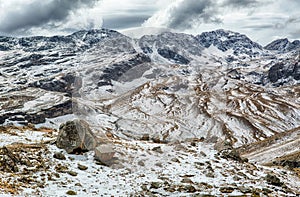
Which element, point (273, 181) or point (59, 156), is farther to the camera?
point (273, 181)

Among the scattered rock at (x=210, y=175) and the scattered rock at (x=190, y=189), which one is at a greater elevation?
the scattered rock at (x=190, y=189)

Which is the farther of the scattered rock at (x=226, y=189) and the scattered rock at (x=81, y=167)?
the scattered rock at (x=81, y=167)

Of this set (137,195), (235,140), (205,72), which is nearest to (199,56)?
(205,72)

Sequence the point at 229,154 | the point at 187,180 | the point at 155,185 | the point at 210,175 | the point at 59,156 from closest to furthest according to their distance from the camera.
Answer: the point at 155,185
the point at 59,156
the point at 187,180
the point at 210,175
the point at 229,154

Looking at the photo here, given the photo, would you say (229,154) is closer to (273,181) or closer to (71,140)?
(273,181)

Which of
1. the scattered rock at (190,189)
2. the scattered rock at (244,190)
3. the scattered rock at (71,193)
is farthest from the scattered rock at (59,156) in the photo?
the scattered rock at (244,190)

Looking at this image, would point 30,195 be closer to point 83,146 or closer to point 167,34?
point 83,146

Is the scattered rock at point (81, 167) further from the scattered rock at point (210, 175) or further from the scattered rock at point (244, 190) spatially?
the scattered rock at point (244, 190)

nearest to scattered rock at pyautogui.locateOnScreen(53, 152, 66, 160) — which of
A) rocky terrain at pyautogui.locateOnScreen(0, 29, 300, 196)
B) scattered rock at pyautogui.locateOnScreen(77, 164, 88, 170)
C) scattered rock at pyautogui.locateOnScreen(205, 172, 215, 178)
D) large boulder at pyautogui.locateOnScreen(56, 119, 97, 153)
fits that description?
rocky terrain at pyautogui.locateOnScreen(0, 29, 300, 196)

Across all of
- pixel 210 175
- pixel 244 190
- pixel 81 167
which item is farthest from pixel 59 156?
pixel 244 190

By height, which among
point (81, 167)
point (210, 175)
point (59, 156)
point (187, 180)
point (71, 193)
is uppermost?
point (71, 193)

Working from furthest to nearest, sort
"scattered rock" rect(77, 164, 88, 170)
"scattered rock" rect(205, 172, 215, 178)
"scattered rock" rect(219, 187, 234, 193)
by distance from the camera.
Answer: "scattered rock" rect(205, 172, 215, 178), "scattered rock" rect(77, 164, 88, 170), "scattered rock" rect(219, 187, 234, 193)

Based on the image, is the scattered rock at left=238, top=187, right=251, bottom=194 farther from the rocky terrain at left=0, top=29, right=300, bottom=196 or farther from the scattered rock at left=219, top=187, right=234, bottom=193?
the scattered rock at left=219, top=187, right=234, bottom=193
